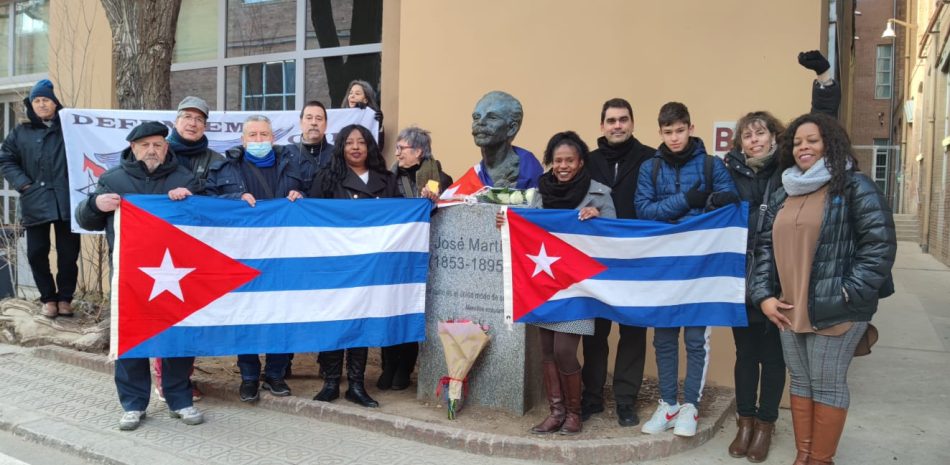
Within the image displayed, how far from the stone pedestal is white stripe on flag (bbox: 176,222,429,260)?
0.72 feet

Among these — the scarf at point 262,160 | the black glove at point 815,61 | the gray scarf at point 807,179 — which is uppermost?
the black glove at point 815,61

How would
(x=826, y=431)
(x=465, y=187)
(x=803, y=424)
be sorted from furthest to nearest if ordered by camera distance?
(x=465, y=187), (x=803, y=424), (x=826, y=431)

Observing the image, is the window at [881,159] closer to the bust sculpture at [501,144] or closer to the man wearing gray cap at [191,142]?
the bust sculpture at [501,144]

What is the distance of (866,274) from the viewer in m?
3.36

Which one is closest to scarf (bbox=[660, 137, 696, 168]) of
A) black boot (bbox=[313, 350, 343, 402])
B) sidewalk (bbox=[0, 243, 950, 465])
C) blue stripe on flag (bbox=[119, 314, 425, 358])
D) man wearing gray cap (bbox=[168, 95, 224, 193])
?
sidewalk (bbox=[0, 243, 950, 465])

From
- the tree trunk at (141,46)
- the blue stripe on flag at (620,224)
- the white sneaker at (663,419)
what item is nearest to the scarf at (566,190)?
the blue stripe on flag at (620,224)

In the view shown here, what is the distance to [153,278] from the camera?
14.2ft

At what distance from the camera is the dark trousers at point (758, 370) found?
159 inches

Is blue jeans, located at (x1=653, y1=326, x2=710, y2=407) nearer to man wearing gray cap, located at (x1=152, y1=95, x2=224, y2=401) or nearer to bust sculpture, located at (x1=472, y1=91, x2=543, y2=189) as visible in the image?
bust sculpture, located at (x1=472, y1=91, x2=543, y2=189)

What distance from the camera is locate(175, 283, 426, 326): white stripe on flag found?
457 centimetres

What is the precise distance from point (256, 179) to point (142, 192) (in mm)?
741

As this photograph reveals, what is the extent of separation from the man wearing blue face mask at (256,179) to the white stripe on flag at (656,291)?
204cm

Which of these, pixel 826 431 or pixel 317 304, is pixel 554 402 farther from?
pixel 317 304

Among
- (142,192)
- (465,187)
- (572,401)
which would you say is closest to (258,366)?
(142,192)
